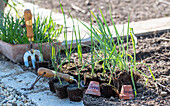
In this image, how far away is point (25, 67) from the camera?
107 inches

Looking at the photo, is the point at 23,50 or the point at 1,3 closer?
the point at 23,50

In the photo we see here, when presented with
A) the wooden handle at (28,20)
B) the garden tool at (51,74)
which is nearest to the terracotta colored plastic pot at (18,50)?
the wooden handle at (28,20)

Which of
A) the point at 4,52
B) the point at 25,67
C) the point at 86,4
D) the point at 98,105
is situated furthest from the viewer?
the point at 86,4

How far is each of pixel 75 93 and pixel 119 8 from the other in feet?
10.1

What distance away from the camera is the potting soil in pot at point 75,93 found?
2.03 meters

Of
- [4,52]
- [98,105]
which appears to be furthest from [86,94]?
[4,52]

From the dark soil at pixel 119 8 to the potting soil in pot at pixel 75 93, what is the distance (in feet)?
7.16

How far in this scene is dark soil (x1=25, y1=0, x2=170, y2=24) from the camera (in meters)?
4.34

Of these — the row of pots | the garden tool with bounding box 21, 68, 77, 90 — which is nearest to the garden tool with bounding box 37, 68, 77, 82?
the garden tool with bounding box 21, 68, 77, 90

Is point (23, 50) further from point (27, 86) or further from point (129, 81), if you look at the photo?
point (129, 81)

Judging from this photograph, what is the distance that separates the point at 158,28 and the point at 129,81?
1460 mm

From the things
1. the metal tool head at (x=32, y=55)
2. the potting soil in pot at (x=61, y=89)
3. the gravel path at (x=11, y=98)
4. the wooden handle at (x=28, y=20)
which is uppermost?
the wooden handle at (x=28, y=20)

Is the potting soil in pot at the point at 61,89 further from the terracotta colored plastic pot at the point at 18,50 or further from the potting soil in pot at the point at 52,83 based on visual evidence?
the terracotta colored plastic pot at the point at 18,50

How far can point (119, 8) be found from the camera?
484cm
